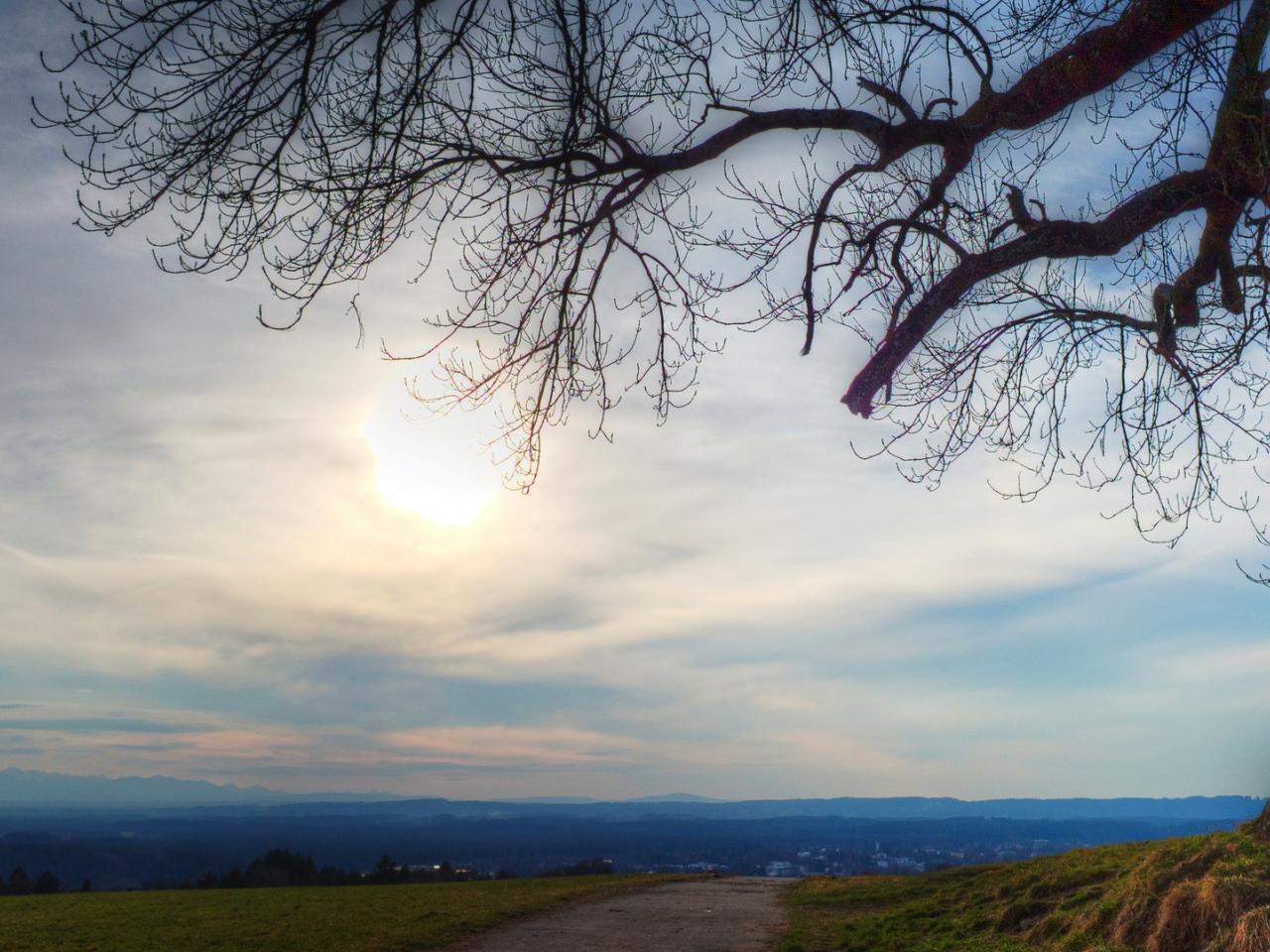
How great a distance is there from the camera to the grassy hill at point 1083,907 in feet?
24.6

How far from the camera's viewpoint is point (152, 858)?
106 m

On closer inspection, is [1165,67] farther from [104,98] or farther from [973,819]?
[973,819]

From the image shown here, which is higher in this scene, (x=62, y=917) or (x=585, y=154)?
(x=585, y=154)

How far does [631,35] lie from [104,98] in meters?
3.02

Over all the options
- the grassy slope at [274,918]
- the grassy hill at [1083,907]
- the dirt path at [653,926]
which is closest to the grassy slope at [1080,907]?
the grassy hill at [1083,907]

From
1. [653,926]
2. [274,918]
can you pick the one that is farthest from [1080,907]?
[274,918]

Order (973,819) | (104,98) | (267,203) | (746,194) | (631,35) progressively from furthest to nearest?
(973,819), (746,194), (631,35), (267,203), (104,98)

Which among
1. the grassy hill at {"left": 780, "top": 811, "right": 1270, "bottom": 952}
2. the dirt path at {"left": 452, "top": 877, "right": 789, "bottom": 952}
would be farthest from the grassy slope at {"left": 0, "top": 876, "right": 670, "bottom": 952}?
the grassy hill at {"left": 780, "top": 811, "right": 1270, "bottom": 952}

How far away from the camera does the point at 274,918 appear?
677 inches

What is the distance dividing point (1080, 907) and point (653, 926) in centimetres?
661

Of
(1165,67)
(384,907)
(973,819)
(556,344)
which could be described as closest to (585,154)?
(556,344)

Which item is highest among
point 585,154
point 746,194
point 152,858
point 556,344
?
point 746,194

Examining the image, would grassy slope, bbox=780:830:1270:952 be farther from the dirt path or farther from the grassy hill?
the dirt path

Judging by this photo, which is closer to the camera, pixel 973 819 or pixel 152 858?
pixel 973 819
